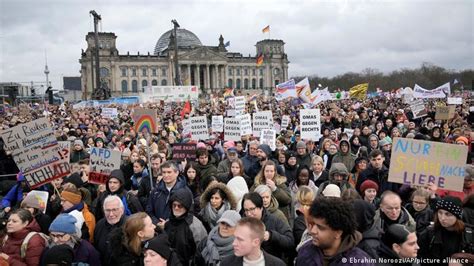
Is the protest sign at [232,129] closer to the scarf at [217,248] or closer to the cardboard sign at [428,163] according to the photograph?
the cardboard sign at [428,163]

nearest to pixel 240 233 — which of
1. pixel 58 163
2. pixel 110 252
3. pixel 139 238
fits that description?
pixel 139 238

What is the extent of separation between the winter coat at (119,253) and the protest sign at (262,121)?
22.8 feet

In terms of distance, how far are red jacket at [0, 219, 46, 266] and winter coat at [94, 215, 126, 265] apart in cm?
58

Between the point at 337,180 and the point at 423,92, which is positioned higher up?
the point at 423,92

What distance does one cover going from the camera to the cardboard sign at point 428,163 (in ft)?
15.5

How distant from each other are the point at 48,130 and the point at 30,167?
65 cm

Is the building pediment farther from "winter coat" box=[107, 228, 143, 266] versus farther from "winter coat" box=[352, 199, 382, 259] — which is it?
"winter coat" box=[352, 199, 382, 259]

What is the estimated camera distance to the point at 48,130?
647 cm

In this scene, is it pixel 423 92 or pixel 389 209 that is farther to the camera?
pixel 423 92

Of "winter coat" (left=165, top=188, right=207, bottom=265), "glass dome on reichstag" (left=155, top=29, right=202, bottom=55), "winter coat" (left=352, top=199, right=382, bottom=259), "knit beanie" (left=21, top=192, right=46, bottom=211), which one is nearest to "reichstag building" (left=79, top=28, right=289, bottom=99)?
"glass dome on reichstag" (left=155, top=29, right=202, bottom=55)

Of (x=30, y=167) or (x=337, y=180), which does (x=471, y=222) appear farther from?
(x=30, y=167)

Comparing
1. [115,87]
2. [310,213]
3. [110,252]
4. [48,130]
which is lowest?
[110,252]

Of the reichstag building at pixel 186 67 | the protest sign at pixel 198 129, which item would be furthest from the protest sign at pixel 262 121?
the reichstag building at pixel 186 67

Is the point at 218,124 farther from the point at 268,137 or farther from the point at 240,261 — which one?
the point at 240,261
